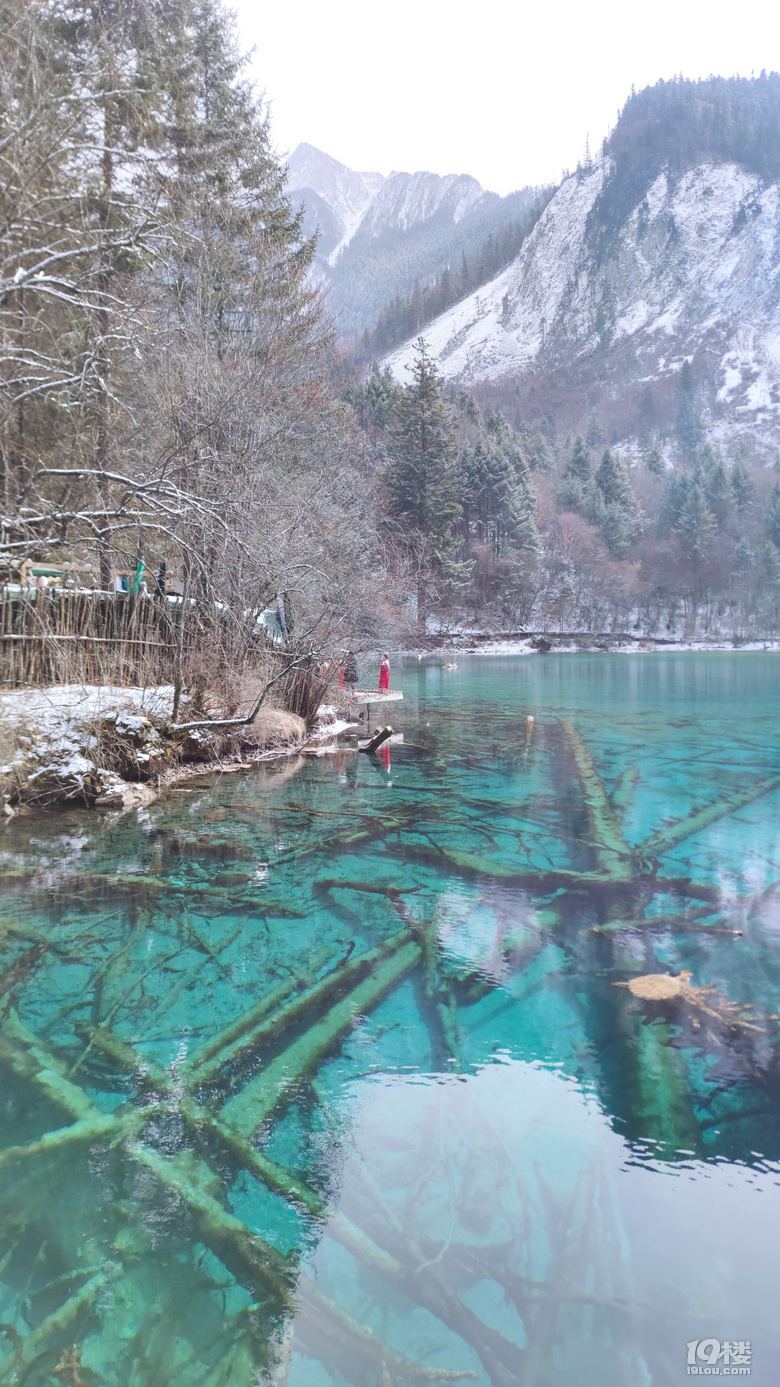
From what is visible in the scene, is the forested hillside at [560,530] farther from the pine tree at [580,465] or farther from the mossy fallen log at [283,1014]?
the mossy fallen log at [283,1014]

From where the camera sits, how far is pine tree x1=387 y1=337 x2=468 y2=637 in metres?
47.0

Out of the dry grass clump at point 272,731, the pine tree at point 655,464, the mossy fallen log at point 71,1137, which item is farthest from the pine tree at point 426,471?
the pine tree at point 655,464

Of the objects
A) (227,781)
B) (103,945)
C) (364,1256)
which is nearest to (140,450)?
(227,781)

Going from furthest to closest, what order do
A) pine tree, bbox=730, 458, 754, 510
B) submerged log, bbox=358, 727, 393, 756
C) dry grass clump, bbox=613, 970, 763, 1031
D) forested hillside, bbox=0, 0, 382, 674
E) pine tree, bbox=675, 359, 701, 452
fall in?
pine tree, bbox=675, 359, 701, 452 < pine tree, bbox=730, 458, 754, 510 < submerged log, bbox=358, 727, 393, 756 < forested hillside, bbox=0, 0, 382, 674 < dry grass clump, bbox=613, 970, 763, 1031

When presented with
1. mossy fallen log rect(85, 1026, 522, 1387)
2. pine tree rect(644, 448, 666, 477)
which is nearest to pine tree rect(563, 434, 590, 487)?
pine tree rect(644, 448, 666, 477)

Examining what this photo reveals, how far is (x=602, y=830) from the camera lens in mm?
8367

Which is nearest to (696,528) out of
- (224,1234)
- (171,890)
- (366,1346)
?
(171,890)

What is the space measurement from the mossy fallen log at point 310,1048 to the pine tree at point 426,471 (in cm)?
4223

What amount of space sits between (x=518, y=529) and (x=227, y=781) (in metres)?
54.3

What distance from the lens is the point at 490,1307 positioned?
2.57m

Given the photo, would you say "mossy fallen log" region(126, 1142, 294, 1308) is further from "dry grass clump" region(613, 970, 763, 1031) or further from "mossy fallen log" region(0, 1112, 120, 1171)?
"dry grass clump" region(613, 970, 763, 1031)

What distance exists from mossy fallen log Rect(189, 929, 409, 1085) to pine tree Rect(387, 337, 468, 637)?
4215cm

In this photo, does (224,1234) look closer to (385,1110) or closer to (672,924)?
(385,1110)

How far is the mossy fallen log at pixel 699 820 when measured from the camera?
773cm
